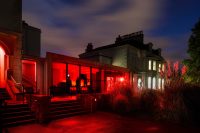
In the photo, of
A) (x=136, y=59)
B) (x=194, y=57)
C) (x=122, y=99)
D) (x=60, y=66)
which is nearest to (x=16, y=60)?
(x=60, y=66)

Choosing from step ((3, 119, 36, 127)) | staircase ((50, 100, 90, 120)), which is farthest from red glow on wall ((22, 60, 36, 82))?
step ((3, 119, 36, 127))

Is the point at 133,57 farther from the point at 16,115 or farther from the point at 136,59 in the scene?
the point at 16,115

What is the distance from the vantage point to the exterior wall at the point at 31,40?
18.4 metres

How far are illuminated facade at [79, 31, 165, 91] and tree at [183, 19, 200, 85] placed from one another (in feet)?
14.0

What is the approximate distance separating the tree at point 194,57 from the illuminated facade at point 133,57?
4.28 metres

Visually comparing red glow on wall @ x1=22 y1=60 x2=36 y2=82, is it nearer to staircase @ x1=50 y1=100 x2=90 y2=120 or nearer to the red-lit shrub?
staircase @ x1=50 y1=100 x2=90 y2=120

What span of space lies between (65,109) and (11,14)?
7827mm

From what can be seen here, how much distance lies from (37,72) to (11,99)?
10.9 feet

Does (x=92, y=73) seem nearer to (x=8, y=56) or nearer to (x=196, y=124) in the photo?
(x=8, y=56)

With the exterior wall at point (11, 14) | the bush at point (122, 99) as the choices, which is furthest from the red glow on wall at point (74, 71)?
the bush at point (122, 99)

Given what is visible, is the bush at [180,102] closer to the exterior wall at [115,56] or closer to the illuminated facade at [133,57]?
the illuminated facade at [133,57]

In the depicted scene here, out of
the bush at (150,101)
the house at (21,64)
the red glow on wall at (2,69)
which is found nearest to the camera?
the bush at (150,101)

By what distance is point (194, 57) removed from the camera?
16297 mm

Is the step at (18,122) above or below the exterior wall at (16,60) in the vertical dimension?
below
